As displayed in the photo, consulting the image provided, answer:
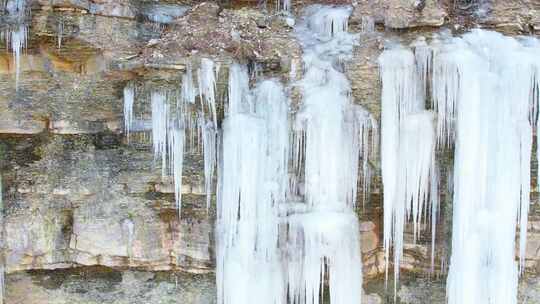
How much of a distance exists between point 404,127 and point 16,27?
372cm

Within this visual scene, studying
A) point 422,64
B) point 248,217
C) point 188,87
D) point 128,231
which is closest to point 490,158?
point 422,64

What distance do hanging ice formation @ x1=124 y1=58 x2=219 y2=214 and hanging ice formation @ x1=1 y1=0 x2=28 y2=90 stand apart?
1.03 meters

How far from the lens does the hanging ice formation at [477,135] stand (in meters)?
5.41

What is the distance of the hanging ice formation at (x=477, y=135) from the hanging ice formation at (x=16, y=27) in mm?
Result: 3353

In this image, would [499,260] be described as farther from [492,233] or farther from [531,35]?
[531,35]

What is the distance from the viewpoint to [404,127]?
218 inches

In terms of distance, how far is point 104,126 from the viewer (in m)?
5.96

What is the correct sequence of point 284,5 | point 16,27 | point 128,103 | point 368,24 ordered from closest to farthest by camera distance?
point 16,27, point 128,103, point 368,24, point 284,5

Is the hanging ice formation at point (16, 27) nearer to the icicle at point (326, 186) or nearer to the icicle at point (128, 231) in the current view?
the icicle at point (128, 231)

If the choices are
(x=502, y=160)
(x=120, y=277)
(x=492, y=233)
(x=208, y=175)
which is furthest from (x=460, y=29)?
(x=120, y=277)

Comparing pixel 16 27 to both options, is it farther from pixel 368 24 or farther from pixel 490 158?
pixel 490 158

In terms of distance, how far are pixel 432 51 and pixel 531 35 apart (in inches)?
44.1

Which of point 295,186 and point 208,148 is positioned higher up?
point 208,148

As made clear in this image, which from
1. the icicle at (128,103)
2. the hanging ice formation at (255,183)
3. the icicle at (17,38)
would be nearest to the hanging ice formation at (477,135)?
the hanging ice formation at (255,183)
